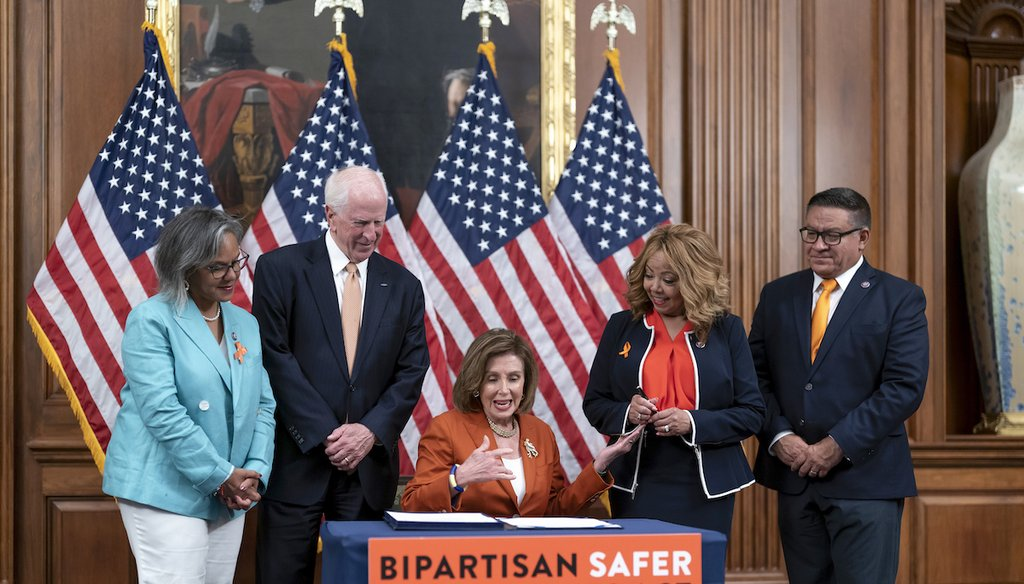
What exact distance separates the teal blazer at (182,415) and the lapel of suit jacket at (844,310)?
1.87 m

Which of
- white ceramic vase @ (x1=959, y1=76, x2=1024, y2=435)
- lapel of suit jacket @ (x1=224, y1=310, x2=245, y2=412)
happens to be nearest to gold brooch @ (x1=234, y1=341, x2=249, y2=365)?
lapel of suit jacket @ (x1=224, y1=310, x2=245, y2=412)

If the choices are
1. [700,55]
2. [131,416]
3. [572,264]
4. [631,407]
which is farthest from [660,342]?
[700,55]

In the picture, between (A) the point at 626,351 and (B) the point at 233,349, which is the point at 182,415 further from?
(A) the point at 626,351

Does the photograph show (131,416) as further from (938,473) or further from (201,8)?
(938,473)

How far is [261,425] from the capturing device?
340 centimetres

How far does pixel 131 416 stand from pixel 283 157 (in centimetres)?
206

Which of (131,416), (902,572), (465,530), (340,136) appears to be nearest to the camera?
(465,530)

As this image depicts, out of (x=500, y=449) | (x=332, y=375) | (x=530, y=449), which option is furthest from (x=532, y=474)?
(x=332, y=375)

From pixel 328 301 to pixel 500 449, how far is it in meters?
0.80

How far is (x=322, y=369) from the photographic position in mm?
3615

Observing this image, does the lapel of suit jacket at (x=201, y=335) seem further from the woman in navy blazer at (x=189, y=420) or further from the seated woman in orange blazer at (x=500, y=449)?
the seated woman in orange blazer at (x=500, y=449)

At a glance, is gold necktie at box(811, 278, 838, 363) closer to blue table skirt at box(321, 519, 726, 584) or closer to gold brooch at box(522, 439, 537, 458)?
gold brooch at box(522, 439, 537, 458)

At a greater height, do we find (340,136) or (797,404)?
(340,136)

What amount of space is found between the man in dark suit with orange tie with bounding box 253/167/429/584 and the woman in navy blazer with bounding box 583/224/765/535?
2.45 ft
